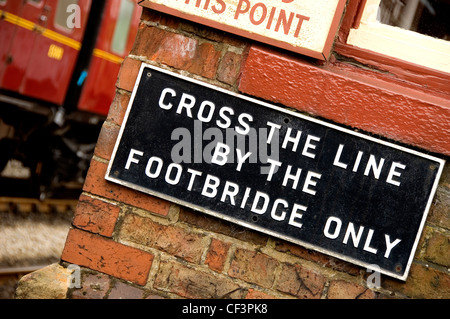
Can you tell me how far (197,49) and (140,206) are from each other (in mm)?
641

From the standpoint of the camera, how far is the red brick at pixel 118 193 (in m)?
1.86

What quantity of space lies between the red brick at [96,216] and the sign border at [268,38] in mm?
773

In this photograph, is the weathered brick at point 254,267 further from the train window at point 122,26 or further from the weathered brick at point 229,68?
the train window at point 122,26

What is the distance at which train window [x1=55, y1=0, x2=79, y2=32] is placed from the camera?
18.5 feet

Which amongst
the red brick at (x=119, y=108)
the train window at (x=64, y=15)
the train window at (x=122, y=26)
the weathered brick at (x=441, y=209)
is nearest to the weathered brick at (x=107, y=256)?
the red brick at (x=119, y=108)

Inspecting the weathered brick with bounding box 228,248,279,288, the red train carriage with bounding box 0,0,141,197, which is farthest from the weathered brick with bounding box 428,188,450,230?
the red train carriage with bounding box 0,0,141,197

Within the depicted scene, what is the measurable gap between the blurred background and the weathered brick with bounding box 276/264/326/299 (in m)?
3.08

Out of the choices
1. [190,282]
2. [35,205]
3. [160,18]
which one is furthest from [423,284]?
[35,205]

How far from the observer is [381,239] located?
1764 millimetres

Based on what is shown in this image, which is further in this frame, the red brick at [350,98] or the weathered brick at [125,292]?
the weathered brick at [125,292]

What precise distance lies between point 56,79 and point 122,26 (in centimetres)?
133

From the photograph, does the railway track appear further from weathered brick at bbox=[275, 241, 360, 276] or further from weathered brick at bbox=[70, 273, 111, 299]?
weathered brick at bbox=[275, 241, 360, 276]
